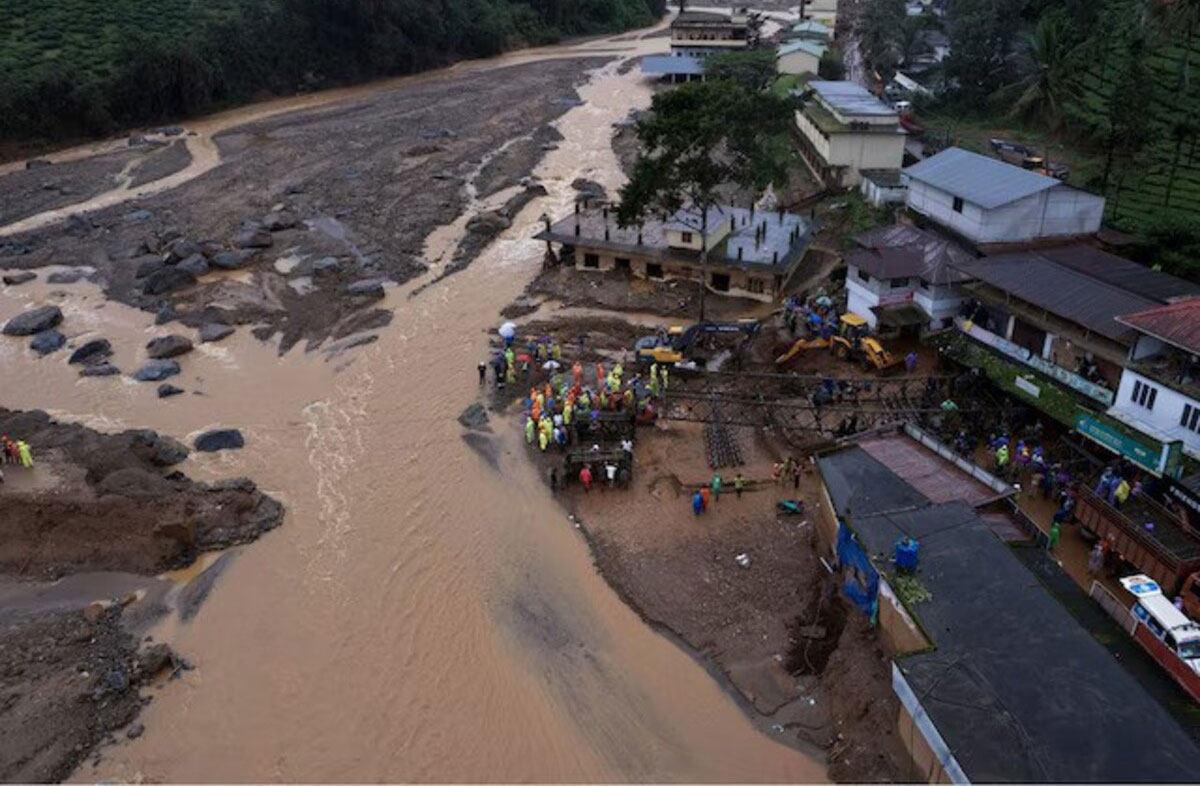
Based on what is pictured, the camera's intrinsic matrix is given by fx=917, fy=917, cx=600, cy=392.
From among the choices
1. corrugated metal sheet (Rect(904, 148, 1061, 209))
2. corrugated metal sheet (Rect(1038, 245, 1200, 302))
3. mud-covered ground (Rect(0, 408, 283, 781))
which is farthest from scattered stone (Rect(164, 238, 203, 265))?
corrugated metal sheet (Rect(1038, 245, 1200, 302))

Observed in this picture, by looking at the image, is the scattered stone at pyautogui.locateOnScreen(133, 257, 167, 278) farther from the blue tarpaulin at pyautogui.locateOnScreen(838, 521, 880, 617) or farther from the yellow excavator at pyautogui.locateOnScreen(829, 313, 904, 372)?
the blue tarpaulin at pyautogui.locateOnScreen(838, 521, 880, 617)

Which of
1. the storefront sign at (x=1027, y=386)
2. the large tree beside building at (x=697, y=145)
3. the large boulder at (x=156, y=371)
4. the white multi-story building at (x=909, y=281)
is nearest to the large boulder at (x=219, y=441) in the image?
the large boulder at (x=156, y=371)

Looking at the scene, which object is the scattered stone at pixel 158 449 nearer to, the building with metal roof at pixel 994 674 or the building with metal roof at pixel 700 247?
the building with metal roof at pixel 700 247

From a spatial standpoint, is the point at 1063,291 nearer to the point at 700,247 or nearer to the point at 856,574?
the point at 856,574

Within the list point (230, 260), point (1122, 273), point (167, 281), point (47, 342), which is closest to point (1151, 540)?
→ point (1122, 273)

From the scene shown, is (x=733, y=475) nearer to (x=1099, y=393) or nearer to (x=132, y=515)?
(x=1099, y=393)

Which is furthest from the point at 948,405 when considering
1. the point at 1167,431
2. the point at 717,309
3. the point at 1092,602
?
the point at 717,309
